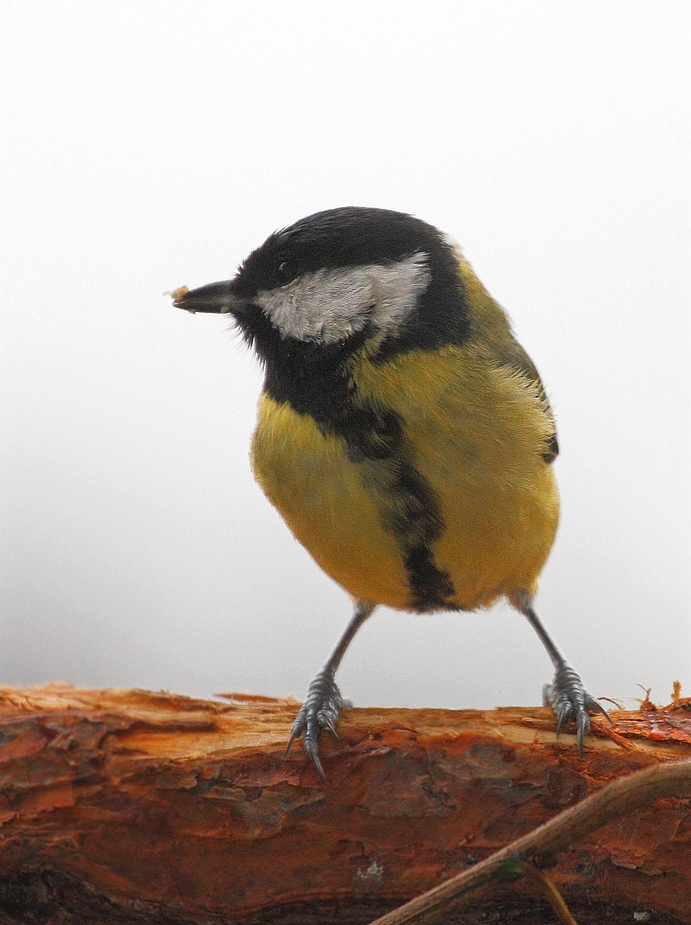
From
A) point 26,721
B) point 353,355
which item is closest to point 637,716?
point 353,355

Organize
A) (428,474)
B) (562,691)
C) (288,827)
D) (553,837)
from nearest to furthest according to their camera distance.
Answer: (553,837), (288,827), (428,474), (562,691)

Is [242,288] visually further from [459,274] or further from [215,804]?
[215,804]

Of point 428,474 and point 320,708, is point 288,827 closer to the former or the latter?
point 320,708

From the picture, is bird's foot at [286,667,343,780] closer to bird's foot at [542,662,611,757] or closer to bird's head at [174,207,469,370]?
bird's foot at [542,662,611,757]

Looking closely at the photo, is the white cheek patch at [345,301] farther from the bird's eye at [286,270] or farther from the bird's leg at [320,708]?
the bird's leg at [320,708]

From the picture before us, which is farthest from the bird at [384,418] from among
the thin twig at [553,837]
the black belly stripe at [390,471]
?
the thin twig at [553,837]

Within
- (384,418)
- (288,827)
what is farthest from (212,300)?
(288,827)
